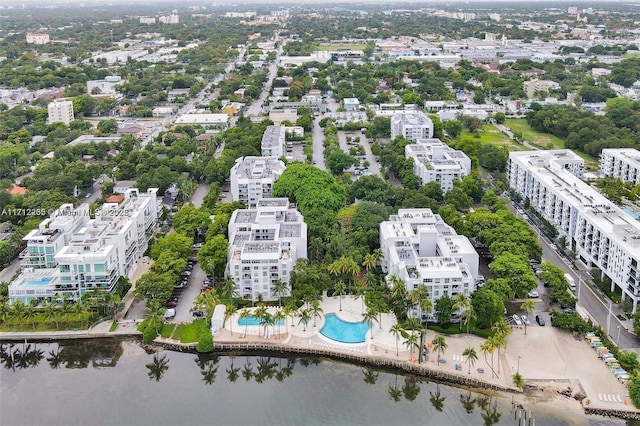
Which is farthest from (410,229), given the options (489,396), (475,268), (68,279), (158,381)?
(68,279)

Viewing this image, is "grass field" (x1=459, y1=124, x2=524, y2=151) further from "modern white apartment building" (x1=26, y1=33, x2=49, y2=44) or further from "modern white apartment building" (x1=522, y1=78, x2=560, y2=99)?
"modern white apartment building" (x1=26, y1=33, x2=49, y2=44)

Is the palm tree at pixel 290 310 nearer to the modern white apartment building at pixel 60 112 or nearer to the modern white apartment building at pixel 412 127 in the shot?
the modern white apartment building at pixel 412 127

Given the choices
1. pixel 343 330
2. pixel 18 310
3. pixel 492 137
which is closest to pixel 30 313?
pixel 18 310

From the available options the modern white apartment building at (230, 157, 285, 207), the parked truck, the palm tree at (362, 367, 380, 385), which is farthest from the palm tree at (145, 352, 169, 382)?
the parked truck

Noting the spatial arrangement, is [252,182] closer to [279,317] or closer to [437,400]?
[279,317]

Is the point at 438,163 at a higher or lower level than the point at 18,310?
higher

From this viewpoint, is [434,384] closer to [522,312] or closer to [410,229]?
[522,312]
